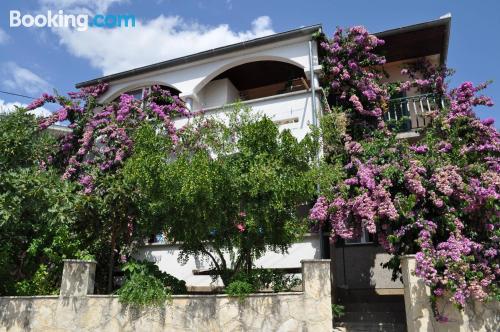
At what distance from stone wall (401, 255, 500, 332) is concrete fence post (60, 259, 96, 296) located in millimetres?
6196

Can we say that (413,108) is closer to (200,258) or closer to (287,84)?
(287,84)

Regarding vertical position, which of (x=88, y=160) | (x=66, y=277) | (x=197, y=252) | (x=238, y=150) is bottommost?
(x=66, y=277)

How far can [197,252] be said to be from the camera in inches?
338

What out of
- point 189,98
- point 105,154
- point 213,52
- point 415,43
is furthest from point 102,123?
point 415,43

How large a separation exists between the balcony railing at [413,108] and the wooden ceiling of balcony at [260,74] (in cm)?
335

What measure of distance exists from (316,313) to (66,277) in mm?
4861

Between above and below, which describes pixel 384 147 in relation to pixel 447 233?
above

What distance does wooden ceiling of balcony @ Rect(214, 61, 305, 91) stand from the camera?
47.8ft

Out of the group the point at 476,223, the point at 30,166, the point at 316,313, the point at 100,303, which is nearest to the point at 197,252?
the point at 100,303

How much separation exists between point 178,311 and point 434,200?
549cm

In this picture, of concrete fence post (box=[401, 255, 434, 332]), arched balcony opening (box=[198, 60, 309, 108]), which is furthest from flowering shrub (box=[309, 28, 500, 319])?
arched balcony opening (box=[198, 60, 309, 108])

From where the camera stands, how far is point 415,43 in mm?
13273

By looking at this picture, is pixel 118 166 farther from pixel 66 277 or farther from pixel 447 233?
pixel 447 233

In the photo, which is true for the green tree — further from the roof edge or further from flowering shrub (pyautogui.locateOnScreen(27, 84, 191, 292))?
the roof edge
